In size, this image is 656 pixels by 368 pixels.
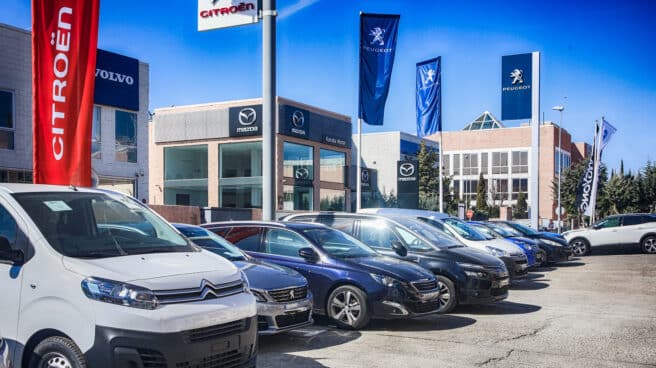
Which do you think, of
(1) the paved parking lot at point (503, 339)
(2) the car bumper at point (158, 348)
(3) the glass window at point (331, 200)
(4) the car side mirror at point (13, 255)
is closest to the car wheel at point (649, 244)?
(1) the paved parking lot at point (503, 339)

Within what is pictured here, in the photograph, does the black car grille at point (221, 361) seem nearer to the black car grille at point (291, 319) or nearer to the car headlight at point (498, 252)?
the black car grille at point (291, 319)

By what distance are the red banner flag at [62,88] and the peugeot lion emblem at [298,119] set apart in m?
27.8

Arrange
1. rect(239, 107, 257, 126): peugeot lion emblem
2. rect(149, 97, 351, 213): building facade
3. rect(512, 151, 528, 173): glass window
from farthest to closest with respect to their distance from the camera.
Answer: rect(512, 151, 528, 173): glass window → rect(149, 97, 351, 213): building facade → rect(239, 107, 257, 126): peugeot lion emblem

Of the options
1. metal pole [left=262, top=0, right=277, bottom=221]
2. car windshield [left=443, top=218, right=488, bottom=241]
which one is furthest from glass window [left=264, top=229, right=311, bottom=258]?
car windshield [left=443, top=218, right=488, bottom=241]

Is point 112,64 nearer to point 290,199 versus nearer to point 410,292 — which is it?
point 410,292

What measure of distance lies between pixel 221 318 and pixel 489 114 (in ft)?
246

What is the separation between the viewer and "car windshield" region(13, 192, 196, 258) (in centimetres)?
492

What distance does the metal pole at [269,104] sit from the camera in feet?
38.2

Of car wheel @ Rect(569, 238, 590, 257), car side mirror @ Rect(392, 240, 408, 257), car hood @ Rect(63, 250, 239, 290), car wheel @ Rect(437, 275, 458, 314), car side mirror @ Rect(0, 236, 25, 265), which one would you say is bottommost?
car wheel @ Rect(569, 238, 590, 257)

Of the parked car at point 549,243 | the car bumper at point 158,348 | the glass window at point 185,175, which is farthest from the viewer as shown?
the glass window at point 185,175

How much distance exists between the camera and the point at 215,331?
15.3 feet

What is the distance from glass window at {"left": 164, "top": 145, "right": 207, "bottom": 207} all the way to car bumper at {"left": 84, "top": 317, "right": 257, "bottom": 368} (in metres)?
36.2

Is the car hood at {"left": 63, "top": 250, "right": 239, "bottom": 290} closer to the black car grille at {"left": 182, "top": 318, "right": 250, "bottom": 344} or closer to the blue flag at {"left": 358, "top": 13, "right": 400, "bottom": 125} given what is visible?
the black car grille at {"left": 182, "top": 318, "right": 250, "bottom": 344}

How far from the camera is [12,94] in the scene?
55.6ft
